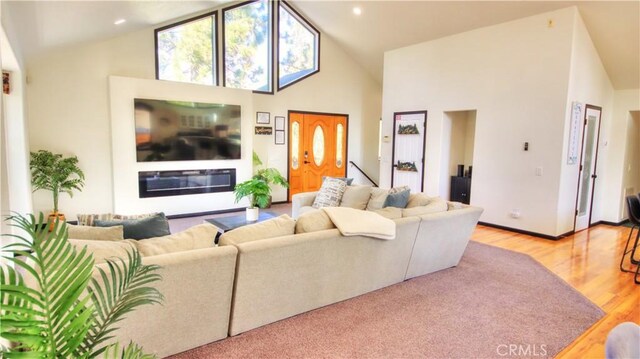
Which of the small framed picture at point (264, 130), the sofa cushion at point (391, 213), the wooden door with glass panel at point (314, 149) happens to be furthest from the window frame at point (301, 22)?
the sofa cushion at point (391, 213)

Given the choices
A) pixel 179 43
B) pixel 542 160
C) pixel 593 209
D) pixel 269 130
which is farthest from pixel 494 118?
pixel 179 43

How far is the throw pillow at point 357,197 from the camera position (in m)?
4.77

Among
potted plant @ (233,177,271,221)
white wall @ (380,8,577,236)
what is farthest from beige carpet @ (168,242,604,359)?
white wall @ (380,8,577,236)

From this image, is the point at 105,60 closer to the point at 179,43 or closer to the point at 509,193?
the point at 179,43

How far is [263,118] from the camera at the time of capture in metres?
7.45

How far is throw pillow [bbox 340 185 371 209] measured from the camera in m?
4.77

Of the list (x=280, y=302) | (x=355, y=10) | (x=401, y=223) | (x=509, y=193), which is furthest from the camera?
(x=355, y=10)

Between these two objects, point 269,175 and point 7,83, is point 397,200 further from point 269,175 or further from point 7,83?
point 7,83

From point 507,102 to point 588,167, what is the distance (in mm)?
1778

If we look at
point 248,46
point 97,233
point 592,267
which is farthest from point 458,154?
point 97,233

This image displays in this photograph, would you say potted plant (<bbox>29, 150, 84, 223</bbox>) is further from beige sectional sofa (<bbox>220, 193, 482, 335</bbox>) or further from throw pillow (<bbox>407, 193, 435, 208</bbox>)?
throw pillow (<bbox>407, 193, 435, 208</bbox>)

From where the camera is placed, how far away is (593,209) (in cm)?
620

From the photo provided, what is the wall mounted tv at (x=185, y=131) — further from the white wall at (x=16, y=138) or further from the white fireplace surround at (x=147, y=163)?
the white wall at (x=16, y=138)

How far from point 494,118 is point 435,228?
10.6 ft
